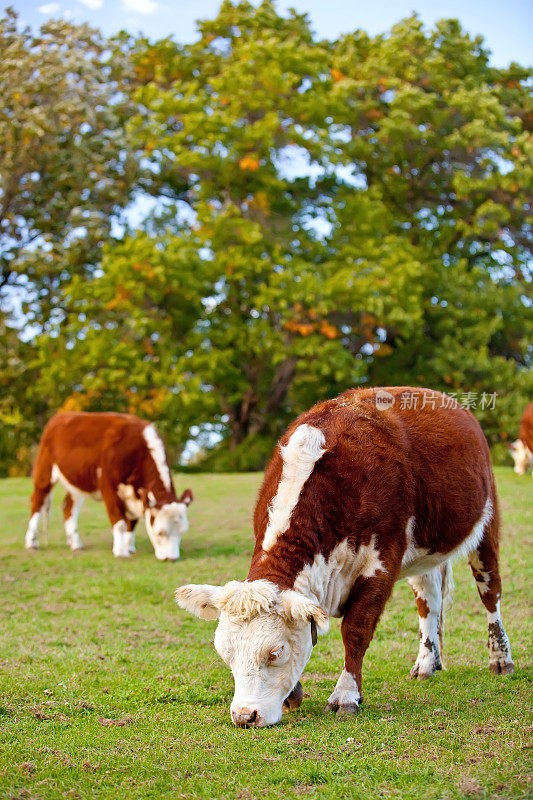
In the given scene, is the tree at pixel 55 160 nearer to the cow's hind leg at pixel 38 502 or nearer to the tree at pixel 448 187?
the tree at pixel 448 187

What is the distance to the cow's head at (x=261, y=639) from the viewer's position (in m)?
4.43

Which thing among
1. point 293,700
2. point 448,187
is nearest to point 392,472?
point 293,700

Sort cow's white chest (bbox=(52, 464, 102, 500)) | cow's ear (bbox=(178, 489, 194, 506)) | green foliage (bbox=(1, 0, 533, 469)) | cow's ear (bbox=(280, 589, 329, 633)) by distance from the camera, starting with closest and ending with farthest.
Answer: cow's ear (bbox=(280, 589, 329, 633)) < cow's ear (bbox=(178, 489, 194, 506)) < cow's white chest (bbox=(52, 464, 102, 500)) < green foliage (bbox=(1, 0, 533, 469))

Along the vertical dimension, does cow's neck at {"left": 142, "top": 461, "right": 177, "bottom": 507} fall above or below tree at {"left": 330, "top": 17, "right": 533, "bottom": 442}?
below

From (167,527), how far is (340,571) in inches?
258

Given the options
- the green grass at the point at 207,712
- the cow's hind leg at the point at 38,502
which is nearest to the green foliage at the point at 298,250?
the cow's hind leg at the point at 38,502

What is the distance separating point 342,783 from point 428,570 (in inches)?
85.4

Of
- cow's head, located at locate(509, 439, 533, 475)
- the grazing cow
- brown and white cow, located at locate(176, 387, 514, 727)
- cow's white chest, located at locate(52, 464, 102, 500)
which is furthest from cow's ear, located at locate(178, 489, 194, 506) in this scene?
cow's head, located at locate(509, 439, 533, 475)

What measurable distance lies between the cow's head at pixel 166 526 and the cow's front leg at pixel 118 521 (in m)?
0.49

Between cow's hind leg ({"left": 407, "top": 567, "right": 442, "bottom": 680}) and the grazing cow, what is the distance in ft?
42.2

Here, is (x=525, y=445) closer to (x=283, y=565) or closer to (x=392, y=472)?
(x=392, y=472)

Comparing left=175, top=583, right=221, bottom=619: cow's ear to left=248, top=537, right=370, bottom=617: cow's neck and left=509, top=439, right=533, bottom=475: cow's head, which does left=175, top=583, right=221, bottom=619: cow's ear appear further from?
left=509, top=439, right=533, bottom=475: cow's head

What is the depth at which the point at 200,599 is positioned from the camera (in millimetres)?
4691

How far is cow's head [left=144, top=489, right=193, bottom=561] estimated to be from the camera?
36.9 feet
